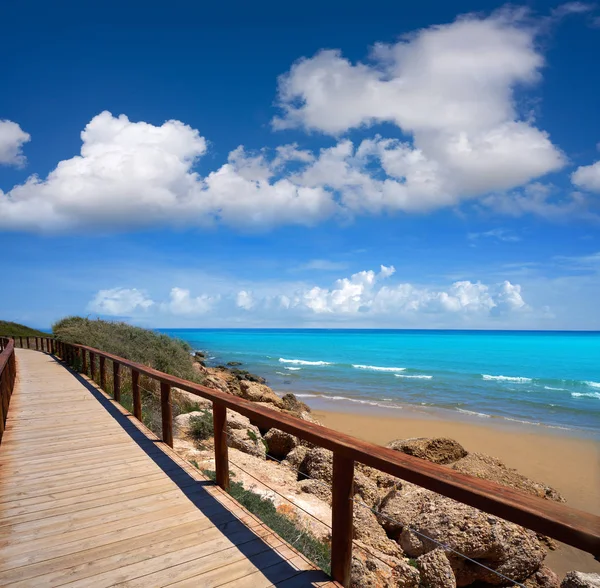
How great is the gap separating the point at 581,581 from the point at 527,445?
10.4 metres

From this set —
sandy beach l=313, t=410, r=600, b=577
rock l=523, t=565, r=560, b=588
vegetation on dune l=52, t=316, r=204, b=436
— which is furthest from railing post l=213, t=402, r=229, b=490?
vegetation on dune l=52, t=316, r=204, b=436

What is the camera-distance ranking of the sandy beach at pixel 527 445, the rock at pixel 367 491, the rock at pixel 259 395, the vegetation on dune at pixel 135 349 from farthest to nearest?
the rock at pixel 259 395, the vegetation on dune at pixel 135 349, the sandy beach at pixel 527 445, the rock at pixel 367 491

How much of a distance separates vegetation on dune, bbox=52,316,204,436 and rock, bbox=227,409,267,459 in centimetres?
181

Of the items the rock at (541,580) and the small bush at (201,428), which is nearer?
the rock at (541,580)

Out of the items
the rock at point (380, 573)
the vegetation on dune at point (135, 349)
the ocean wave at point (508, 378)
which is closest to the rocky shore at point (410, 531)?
the rock at point (380, 573)

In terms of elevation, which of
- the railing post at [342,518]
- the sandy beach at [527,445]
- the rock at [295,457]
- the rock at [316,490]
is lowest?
the sandy beach at [527,445]

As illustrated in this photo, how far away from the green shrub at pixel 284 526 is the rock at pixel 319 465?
2.16 meters

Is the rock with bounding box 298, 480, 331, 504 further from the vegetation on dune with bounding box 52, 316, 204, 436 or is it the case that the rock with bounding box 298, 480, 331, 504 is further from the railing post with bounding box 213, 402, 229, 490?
the vegetation on dune with bounding box 52, 316, 204, 436

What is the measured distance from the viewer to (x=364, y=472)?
810 cm

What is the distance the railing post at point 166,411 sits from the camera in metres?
5.91

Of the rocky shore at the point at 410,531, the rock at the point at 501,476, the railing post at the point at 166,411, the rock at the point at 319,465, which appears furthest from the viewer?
the rock at the point at 501,476

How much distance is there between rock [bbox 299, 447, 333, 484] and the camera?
7145 millimetres

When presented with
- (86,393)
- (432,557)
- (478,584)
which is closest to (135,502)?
(432,557)

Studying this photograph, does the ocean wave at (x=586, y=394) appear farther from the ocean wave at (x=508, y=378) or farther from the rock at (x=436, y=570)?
the rock at (x=436, y=570)
